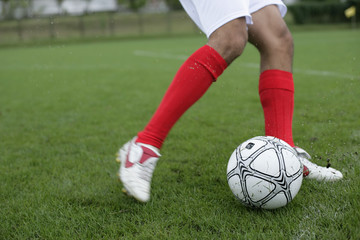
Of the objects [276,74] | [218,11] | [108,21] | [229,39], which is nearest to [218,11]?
[218,11]

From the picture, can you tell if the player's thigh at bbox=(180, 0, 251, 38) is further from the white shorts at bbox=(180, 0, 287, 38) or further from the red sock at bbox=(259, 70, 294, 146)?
the red sock at bbox=(259, 70, 294, 146)

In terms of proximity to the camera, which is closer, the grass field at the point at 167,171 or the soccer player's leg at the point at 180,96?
the grass field at the point at 167,171

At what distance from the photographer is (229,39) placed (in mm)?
1581

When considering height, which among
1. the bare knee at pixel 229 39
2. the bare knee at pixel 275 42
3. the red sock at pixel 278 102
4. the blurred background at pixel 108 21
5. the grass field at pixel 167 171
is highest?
the bare knee at pixel 229 39

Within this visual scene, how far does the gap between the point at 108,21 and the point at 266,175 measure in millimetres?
31320

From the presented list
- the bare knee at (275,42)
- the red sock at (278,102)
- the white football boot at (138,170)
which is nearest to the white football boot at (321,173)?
the red sock at (278,102)

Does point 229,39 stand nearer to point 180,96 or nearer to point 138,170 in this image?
point 180,96

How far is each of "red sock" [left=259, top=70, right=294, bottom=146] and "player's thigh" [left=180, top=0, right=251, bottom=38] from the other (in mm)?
419

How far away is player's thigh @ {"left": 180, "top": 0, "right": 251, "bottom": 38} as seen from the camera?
5.10 ft

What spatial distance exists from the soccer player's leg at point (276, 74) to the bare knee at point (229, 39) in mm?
344

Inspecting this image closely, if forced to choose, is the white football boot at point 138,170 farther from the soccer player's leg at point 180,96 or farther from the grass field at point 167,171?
the grass field at point 167,171

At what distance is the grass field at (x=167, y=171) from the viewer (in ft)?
4.78

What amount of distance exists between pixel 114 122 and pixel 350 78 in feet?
12.6

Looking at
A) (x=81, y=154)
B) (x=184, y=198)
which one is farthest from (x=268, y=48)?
(x=81, y=154)
